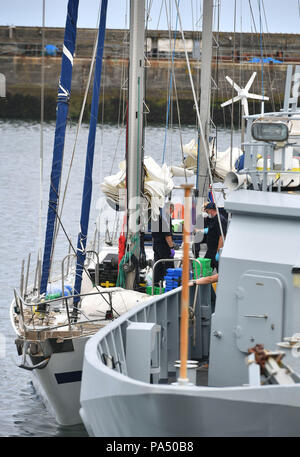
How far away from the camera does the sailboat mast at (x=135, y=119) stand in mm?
15914

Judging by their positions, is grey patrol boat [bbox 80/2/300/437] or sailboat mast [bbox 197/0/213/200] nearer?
grey patrol boat [bbox 80/2/300/437]

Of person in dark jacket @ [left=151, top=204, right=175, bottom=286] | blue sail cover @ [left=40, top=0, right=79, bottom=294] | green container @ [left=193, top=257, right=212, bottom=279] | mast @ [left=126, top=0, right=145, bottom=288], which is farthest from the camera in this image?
person in dark jacket @ [left=151, top=204, right=175, bottom=286]

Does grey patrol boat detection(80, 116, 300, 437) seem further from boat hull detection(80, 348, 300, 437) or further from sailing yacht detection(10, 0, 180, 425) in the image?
sailing yacht detection(10, 0, 180, 425)

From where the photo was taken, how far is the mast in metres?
15.9

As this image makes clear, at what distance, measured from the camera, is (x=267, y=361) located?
8.87 metres

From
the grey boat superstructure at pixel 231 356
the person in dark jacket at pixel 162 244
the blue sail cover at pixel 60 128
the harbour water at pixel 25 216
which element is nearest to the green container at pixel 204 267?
the person in dark jacket at pixel 162 244

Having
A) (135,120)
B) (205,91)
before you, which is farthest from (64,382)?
(205,91)

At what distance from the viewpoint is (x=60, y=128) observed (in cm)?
1436

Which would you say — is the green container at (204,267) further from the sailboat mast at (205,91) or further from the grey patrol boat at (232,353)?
the sailboat mast at (205,91)

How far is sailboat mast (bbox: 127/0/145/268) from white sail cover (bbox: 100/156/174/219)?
4.75ft

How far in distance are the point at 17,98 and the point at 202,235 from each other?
252ft

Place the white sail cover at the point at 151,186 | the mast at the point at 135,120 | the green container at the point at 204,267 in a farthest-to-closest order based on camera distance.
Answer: the white sail cover at the point at 151,186 < the mast at the point at 135,120 < the green container at the point at 204,267

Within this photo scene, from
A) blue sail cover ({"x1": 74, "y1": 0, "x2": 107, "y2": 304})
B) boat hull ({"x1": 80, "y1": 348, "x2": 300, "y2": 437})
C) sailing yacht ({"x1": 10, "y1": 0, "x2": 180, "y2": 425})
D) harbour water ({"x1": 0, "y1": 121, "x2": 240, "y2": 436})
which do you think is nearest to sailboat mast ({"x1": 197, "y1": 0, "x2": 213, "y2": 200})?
harbour water ({"x1": 0, "y1": 121, "x2": 240, "y2": 436})

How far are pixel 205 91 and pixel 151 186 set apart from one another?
7.23 m
